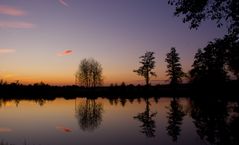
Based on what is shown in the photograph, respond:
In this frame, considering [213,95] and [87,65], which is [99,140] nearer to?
[213,95]

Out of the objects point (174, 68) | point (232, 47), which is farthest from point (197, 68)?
point (232, 47)

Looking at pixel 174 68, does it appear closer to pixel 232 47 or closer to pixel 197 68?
pixel 197 68

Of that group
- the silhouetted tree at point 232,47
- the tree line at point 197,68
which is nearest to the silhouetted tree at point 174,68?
the tree line at point 197,68

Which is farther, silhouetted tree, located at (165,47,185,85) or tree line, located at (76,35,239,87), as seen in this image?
silhouetted tree, located at (165,47,185,85)

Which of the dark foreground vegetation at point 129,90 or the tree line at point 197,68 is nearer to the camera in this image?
the tree line at point 197,68

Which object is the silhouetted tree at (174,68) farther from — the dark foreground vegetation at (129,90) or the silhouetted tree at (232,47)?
the silhouetted tree at (232,47)

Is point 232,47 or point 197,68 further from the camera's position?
point 197,68

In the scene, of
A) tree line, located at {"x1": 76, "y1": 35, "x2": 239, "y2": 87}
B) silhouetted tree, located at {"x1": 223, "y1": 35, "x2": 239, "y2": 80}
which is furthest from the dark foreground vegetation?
silhouetted tree, located at {"x1": 223, "y1": 35, "x2": 239, "y2": 80}

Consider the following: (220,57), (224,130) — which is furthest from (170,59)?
(220,57)

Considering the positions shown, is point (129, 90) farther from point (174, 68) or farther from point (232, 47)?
point (232, 47)

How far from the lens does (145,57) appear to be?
115750 millimetres

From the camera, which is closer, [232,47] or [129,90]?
[232,47]

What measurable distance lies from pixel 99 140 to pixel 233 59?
12536 millimetres

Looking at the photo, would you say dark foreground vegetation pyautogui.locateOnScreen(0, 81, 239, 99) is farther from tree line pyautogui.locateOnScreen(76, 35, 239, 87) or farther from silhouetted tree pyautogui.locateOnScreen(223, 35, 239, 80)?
silhouetted tree pyautogui.locateOnScreen(223, 35, 239, 80)
